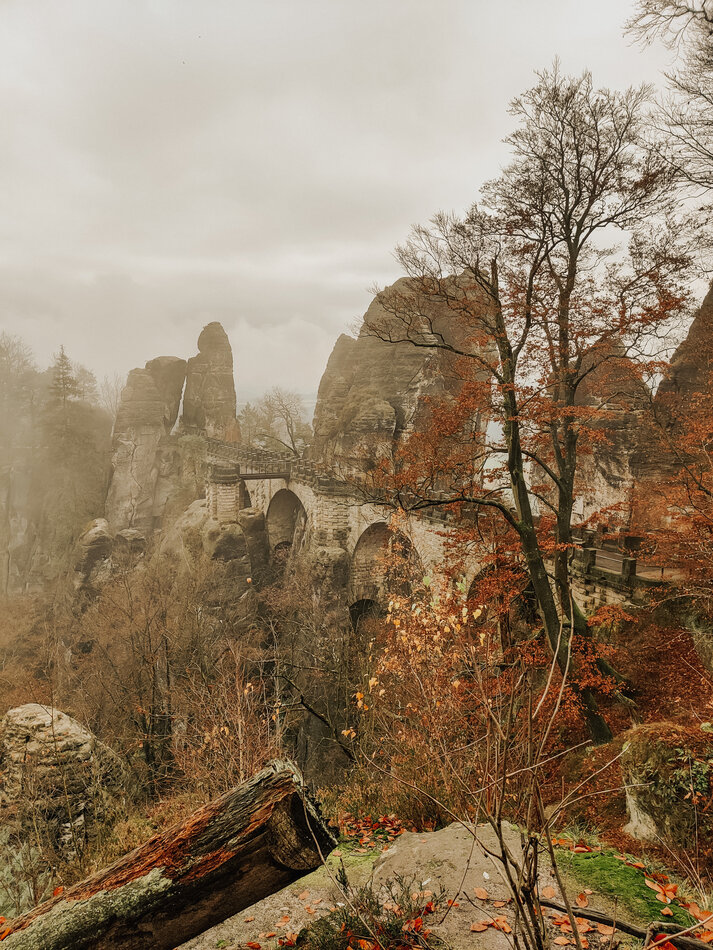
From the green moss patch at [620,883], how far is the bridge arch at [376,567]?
1770 cm

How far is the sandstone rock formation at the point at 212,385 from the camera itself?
4412 centimetres

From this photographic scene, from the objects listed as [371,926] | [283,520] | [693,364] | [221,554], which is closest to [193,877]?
[371,926]

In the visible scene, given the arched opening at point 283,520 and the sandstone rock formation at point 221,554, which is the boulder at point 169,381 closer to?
the sandstone rock formation at point 221,554

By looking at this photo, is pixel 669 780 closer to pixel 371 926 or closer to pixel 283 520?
pixel 371 926

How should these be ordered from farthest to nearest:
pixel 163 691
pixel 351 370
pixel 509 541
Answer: pixel 351 370
pixel 163 691
pixel 509 541

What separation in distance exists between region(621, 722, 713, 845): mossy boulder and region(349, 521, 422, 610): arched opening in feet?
52.7

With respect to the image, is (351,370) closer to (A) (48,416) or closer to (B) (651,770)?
(A) (48,416)

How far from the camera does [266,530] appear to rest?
107ft

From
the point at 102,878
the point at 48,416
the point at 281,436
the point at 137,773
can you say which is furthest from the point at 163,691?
the point at 281,436

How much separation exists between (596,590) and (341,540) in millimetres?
14311

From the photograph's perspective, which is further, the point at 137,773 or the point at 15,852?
the point at 137,773

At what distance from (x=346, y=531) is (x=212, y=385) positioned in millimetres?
25047

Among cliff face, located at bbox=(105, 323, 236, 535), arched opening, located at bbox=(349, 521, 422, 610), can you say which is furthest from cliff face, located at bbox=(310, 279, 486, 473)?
cliff face, located at bbox=(105, 323, 236, 535)

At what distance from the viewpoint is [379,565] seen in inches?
942
